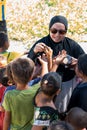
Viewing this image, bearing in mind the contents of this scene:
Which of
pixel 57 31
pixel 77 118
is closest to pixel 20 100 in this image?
pixel 77 118

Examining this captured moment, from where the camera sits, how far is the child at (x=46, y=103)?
279 centimetres

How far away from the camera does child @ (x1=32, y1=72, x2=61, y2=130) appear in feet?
9.16

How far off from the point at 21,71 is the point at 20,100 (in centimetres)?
22

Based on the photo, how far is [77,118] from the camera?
2799 millimetres

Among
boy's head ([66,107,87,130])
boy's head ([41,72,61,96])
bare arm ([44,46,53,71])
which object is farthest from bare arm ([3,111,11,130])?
bare arm ([44,46,53,71])

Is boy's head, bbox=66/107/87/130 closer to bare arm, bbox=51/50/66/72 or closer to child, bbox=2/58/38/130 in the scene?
child, bbox=2/58/38/130

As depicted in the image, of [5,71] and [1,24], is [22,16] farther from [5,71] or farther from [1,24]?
[5,71]

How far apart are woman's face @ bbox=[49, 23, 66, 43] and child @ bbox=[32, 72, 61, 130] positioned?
989mm

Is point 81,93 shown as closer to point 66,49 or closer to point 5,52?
point 66,49

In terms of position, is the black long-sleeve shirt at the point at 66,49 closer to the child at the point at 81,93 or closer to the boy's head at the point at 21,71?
the child at the point at 81,93

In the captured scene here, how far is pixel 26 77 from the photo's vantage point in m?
3.00

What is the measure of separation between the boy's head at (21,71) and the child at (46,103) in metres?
0.16

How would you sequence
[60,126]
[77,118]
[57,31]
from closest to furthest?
[60,126] < [77,118] < [57,31]

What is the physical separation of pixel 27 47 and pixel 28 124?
4.45 metres
